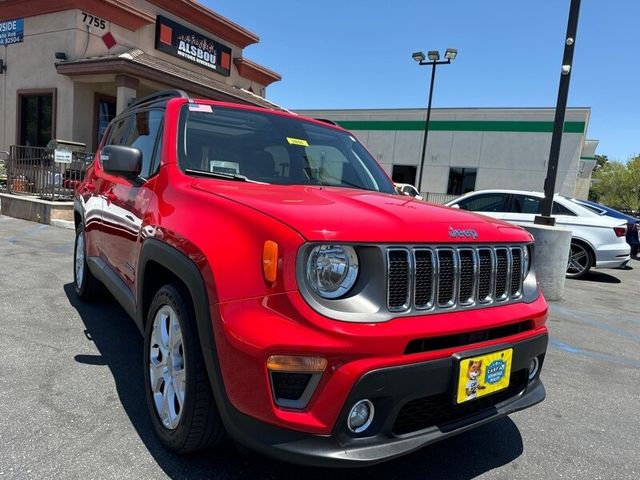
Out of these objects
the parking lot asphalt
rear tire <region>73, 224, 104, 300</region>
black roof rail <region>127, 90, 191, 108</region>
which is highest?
black roof rail <region>127, 90, 191, 108</region>

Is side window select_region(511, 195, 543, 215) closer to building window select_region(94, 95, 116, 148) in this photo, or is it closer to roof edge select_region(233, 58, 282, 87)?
building window select_region(94, 95, 116, 148)

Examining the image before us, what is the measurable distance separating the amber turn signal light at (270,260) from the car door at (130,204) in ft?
4.04

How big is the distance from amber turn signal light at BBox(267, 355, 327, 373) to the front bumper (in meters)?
0.15

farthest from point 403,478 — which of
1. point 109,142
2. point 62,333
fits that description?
point 109,142

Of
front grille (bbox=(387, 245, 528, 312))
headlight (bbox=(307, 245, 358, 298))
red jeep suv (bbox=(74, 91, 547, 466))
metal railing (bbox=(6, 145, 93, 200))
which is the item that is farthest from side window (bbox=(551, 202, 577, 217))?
metal railing (bbox=(6, 145, 93, 200))

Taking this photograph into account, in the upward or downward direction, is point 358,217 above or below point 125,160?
below

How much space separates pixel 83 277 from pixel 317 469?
3.32 meters

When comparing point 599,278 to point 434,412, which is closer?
point 434,412

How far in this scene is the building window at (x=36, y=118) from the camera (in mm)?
14366

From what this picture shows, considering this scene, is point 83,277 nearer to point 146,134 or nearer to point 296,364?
point 146,134

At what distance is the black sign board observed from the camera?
50.8 feet

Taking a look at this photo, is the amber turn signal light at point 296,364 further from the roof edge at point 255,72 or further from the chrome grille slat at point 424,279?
the roof edge at point 255,72

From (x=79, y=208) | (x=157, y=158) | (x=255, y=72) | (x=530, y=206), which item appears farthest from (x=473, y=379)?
(x=255, y=72)

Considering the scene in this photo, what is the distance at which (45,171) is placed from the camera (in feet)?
34.0
